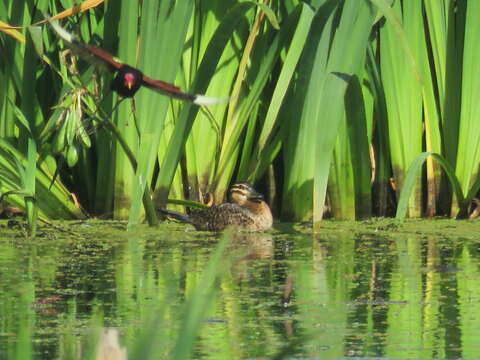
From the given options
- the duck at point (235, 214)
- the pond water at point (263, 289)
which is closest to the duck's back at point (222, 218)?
the duck at point (235, 214)

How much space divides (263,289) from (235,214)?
A: 2.03 meters

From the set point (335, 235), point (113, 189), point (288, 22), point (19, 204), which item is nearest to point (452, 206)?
point (335, 235)

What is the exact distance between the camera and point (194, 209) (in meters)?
7.31

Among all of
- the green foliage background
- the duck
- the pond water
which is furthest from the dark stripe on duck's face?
the pond water

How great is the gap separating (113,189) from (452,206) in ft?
6.69

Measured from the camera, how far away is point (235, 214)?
7223 millimetres

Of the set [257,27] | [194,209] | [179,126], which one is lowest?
[194,209]

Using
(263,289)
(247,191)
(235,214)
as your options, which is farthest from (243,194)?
(263,289)

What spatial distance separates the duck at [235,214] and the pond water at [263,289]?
110mm

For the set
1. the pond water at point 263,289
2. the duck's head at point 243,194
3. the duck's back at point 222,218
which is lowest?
the pond water at point 263,289

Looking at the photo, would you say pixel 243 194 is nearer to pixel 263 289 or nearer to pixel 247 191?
pixel 247 191

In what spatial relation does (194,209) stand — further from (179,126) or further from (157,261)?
(157,261)

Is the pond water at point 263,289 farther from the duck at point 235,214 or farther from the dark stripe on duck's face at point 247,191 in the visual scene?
the dark stripe on duck's face at point 247,191

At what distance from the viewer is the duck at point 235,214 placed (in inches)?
277
